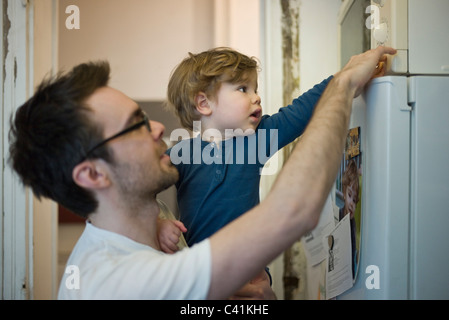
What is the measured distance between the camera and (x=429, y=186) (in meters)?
0.96

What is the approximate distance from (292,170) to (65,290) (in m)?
0.55

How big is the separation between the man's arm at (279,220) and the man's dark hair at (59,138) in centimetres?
37

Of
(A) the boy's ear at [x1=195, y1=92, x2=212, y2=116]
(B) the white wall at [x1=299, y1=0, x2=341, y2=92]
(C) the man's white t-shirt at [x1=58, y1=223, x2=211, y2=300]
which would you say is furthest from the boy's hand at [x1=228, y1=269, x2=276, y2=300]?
(B) the white wall at [x1=299, y1=0, x2=341, y2=92]

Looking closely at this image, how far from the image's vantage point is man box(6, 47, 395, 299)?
0.78 m

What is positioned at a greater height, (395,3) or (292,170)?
(395,3)

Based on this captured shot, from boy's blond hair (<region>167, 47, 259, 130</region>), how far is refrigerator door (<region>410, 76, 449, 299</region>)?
0.53 metres

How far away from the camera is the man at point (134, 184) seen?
2.57 ft

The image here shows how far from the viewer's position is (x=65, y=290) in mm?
902

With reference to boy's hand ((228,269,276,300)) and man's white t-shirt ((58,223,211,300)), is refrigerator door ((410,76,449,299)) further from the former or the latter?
man's white t-shirt ((58,223,211,300))

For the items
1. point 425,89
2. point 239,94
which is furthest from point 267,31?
point 425,89

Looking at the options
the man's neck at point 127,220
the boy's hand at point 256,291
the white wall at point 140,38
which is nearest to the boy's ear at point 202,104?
the man's neck at point 127,220

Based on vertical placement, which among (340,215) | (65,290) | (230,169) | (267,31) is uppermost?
(267,31)

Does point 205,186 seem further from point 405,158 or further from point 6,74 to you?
point 6,74

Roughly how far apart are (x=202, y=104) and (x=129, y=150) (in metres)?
0.44
